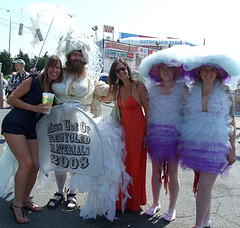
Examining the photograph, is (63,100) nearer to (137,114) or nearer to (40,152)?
(40,152)

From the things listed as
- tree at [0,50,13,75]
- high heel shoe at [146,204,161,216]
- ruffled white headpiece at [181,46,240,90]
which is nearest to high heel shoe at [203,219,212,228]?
high heel shoe at [146,204,161,216]

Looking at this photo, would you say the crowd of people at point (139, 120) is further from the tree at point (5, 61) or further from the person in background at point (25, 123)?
the tree at point (5, 61)

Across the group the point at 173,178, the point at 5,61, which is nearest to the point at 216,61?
the point at 173,178

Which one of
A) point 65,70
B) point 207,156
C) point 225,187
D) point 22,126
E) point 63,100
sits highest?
point 65,70

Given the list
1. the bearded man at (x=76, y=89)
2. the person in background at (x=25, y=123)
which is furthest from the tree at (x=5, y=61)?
the person in background at (x=25, y=123)

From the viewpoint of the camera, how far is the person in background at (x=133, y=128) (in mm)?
2873

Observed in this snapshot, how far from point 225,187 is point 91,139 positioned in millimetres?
2418

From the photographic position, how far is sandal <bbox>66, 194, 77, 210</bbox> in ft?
9.75

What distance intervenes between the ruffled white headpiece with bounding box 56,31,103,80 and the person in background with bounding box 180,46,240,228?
1281mm

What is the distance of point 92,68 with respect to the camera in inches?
127

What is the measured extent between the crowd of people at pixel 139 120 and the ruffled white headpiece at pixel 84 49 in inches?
0.5

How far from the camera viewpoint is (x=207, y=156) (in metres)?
2.28

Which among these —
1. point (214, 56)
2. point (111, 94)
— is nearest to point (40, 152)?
point (111, 94)

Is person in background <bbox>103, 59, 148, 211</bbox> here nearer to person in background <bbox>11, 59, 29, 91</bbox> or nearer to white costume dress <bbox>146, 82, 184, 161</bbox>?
white costume dress <bbox>146, 82, 184, 161</bbox>
